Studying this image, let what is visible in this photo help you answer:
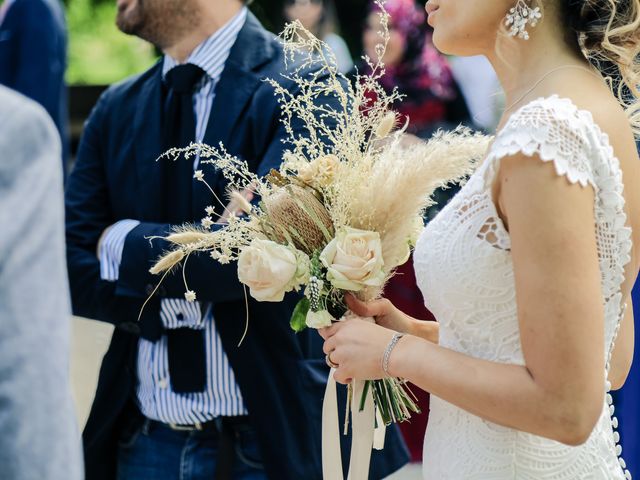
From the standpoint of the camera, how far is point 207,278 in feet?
8.41

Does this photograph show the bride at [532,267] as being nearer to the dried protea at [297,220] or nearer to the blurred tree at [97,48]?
the dried protea at [297,220]

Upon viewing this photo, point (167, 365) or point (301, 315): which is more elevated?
point (301, 315)

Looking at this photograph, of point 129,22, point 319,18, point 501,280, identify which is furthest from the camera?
point 319,18

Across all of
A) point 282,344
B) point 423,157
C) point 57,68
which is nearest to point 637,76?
point 423,157

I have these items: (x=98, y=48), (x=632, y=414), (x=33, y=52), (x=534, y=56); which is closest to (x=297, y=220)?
(x=534, y=56)

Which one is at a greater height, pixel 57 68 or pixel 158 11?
pixel 158 11

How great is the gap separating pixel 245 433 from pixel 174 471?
0.24m

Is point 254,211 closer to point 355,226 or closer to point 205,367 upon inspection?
point 355,226

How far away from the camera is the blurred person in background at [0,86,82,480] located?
111 centimetres

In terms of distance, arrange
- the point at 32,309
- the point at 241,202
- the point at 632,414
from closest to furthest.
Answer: the point at 32,309 → the point at 241,202 → the point at 632,414

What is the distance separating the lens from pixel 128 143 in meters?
2.92

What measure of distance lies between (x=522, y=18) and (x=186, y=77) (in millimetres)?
1320

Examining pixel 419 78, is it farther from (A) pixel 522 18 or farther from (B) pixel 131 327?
(A) pixel 522 18

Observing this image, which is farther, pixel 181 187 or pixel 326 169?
pixel 181 187
